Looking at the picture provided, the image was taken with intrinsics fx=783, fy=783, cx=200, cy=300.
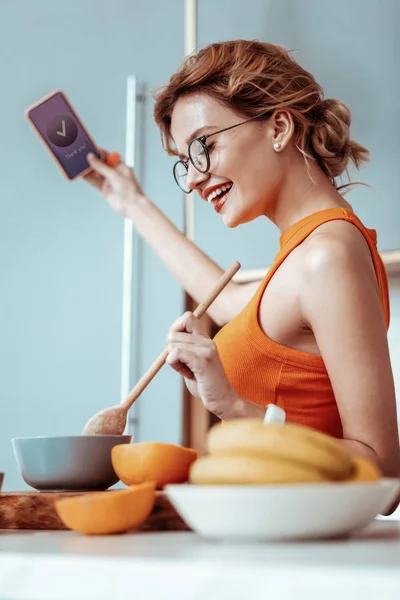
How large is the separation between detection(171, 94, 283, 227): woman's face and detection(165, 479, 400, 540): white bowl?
2.44 ft

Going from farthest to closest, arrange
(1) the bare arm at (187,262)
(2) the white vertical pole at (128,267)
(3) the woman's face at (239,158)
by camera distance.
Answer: (2) the white vertical pole at (128,267)
(1) the bare arm at (187,262)
(3) the woman's face at (239,158)

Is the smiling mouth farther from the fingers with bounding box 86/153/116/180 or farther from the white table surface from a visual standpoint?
the white table surface

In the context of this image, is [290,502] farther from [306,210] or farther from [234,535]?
[306,210]

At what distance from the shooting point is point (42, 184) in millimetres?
2203

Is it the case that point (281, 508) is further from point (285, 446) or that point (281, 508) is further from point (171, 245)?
point (171, 245)

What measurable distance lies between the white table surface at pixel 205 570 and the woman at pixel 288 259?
0.36m

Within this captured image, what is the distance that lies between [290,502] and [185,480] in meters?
0.30

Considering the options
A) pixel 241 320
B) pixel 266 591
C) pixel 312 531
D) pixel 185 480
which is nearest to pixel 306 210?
pixel 241 320

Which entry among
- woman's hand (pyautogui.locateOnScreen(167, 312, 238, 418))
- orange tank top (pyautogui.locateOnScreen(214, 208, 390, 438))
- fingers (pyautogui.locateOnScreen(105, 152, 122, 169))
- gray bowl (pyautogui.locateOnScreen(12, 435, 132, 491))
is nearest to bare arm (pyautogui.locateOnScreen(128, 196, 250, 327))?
fingers (pyautogui.locateOnScreen(105, 152, 122, 169))

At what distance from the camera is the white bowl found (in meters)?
0.46

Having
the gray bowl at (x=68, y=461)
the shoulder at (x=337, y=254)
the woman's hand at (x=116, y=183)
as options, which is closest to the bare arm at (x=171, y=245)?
the woman's hand at (x=116, y=183)

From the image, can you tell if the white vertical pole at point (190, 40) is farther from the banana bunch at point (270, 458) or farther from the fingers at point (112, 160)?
the banana bunch at point (270, 458)

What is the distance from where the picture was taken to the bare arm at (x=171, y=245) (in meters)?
1.56

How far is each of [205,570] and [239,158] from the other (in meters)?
0.86
